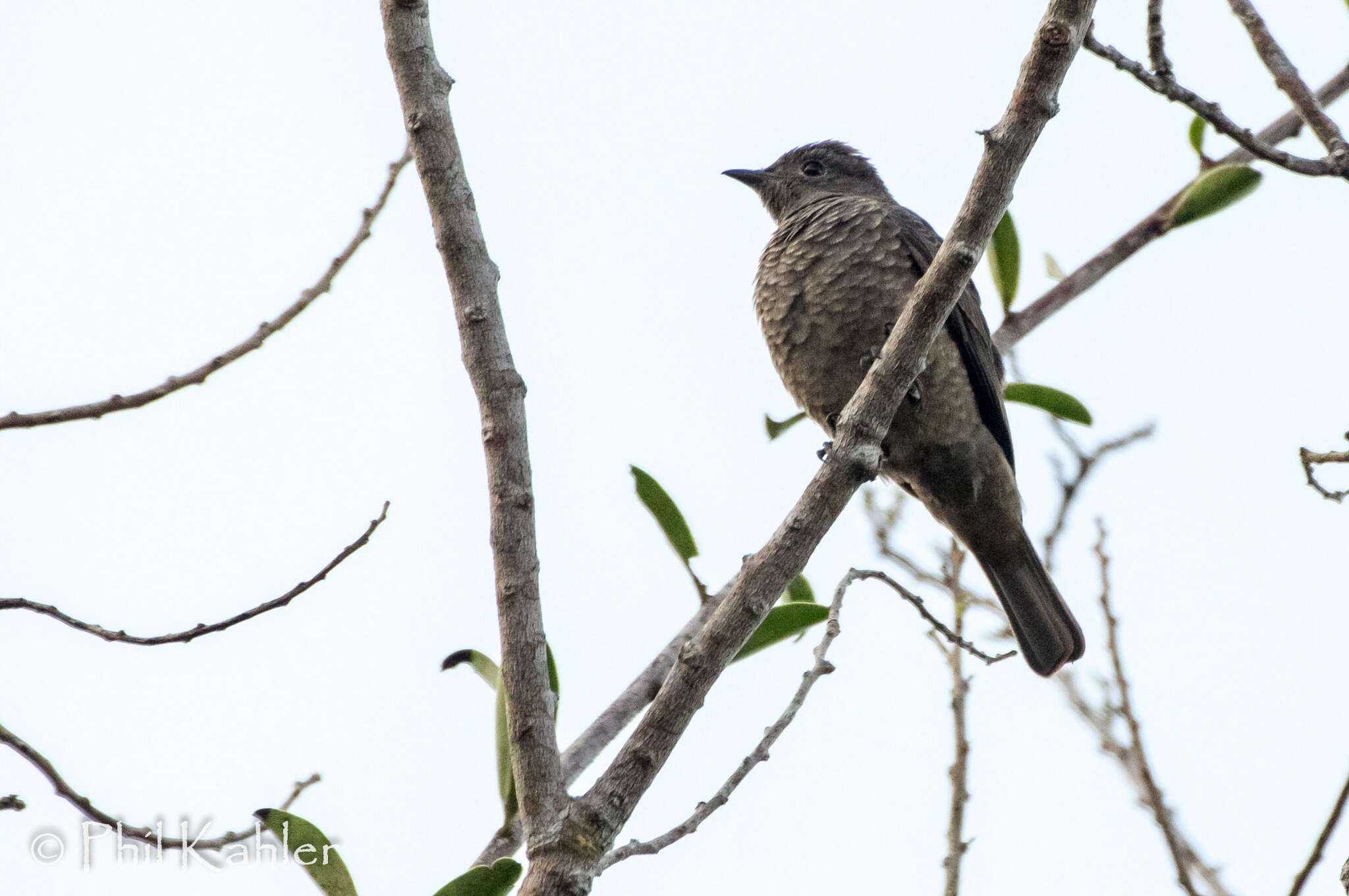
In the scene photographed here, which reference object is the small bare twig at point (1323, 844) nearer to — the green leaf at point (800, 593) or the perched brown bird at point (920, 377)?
the green leaf at point (800, 593)

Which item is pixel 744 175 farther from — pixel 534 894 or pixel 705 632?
pixel 534 894

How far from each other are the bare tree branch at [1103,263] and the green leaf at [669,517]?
4.29 ft

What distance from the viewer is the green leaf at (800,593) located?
11.9ft

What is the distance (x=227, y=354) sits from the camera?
2717 mm

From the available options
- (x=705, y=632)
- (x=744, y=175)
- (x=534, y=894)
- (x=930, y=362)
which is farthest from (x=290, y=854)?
(x=744, y=175)

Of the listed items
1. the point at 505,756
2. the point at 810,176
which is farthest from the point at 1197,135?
the point at 505,756

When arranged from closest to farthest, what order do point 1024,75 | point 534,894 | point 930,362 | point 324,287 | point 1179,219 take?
point 534,894 → point 1024,75 → point 324,287 → point 1179,219 → point 930,362

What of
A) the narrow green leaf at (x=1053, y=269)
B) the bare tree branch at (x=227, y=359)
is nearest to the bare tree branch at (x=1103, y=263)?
the narrow green leaf at (x=1053, y=269)

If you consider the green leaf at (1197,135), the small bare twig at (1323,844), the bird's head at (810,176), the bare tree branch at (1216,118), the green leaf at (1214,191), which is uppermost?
the bird's head at (810,176)

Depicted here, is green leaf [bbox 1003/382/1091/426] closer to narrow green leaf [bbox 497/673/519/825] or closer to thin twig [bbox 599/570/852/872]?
thin twig [bbox 599/570/852/872]

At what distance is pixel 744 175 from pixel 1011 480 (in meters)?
2.19

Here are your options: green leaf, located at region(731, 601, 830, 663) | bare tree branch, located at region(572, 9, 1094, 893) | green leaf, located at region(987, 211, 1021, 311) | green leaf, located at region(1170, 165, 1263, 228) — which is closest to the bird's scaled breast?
green leaf, located at region(987, 211, 1021, 311)

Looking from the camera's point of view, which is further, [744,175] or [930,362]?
[744,175]

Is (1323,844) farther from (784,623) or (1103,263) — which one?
(1103,263)
